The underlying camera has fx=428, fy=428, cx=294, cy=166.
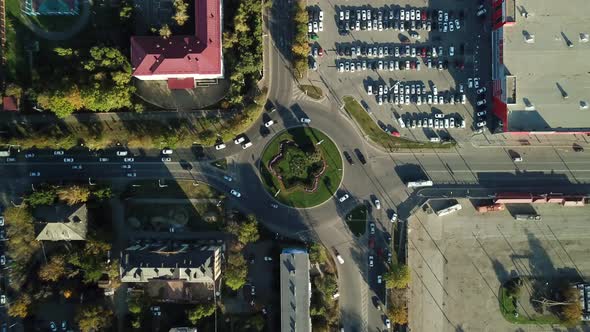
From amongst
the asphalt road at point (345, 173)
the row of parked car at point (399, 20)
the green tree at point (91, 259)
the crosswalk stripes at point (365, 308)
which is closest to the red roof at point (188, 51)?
the asphalt road at point (345, 173)

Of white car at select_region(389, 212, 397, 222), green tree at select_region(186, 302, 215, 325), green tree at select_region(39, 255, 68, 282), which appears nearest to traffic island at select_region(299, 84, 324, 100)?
white car at select_region(389, 212, 397, 222)

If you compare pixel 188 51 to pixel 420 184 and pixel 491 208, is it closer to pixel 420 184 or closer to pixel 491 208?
pixel 420 184

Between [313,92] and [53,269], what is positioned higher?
[313,92]

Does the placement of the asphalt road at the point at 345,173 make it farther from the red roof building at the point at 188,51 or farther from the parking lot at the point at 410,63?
the red roof building at the point at 188,51

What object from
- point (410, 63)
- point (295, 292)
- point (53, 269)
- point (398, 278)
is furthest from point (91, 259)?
point (410, 63)

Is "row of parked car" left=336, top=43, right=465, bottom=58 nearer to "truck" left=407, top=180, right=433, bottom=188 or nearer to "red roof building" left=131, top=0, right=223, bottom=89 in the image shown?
"truck" left=407, top=180, right=433, bottom=188
